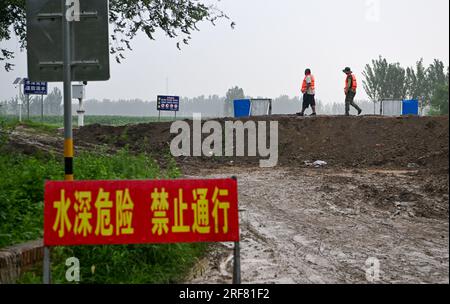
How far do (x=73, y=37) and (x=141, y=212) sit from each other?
8.93ft

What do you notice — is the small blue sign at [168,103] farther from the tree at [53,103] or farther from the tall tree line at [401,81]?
the tree at [53,103]

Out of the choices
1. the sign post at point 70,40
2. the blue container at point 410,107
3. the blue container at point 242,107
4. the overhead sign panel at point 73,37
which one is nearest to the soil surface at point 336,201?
the blue container at point 242,107

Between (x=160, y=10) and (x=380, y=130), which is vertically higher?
(x=160, y=10)

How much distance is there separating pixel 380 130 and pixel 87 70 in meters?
15.0

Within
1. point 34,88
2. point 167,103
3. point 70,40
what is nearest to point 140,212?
point 70,40

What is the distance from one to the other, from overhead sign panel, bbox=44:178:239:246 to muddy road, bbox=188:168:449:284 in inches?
44.4

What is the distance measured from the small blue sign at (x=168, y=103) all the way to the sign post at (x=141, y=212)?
25.4 m

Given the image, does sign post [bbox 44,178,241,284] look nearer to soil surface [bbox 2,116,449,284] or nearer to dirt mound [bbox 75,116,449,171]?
soil surface [bbox 2,116,449,284]

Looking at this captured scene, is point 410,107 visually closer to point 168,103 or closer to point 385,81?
point 168,103

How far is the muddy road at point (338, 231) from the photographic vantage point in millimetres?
5723

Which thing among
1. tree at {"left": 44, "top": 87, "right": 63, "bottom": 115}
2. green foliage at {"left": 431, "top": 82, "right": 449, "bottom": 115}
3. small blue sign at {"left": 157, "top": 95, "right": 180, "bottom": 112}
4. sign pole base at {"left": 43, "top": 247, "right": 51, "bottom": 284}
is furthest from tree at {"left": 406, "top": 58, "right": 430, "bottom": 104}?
tree at {"left": 44, "top": 87, "right": 63, "bottom": 115}

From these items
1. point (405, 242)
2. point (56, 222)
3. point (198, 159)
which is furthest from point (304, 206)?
point (198, 159)

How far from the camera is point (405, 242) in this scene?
716 cm
